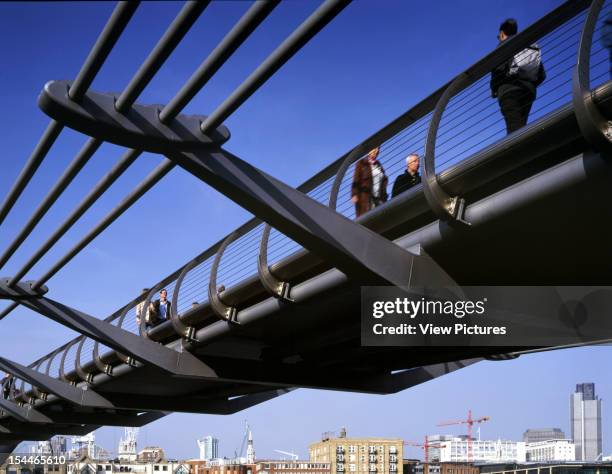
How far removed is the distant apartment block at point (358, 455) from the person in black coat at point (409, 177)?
16623 centimetres

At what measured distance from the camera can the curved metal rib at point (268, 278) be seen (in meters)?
14.2

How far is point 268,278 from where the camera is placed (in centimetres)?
1427

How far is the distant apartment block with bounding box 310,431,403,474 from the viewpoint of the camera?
175250 mm

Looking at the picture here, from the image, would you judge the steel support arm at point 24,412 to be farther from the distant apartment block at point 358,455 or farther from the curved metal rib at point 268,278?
the distant apartment block at point 358,455

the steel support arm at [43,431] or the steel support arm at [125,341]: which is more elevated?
the steel support arm at [125,341]

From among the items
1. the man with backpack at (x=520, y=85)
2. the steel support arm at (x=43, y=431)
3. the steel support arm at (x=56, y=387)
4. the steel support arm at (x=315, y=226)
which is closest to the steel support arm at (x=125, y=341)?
the steel support arm at (x=315, y=226)

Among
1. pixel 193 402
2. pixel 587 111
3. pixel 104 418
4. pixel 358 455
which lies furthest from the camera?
pixel 358 455

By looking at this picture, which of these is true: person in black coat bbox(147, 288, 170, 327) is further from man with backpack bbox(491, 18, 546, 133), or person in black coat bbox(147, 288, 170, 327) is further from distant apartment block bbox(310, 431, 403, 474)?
distant apartment block bbox(310, 431, 403, 474)

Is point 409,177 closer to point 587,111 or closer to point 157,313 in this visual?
point 587,111

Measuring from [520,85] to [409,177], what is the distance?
2178mm

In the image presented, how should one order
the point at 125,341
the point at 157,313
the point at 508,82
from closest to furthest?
the point at 508,82 → the point at 125,341 → the point at 157,313

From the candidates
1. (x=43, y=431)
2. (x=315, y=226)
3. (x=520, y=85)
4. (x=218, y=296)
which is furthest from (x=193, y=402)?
(x=520, y=85)

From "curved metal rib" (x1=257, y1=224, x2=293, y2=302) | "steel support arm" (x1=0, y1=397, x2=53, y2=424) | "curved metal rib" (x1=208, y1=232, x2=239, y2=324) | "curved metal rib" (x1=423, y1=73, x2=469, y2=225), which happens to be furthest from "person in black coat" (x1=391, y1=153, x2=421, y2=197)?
"steel support arm" (x1=0, y1=397, x2=53, y2=424)

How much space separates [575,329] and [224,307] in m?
6.27
